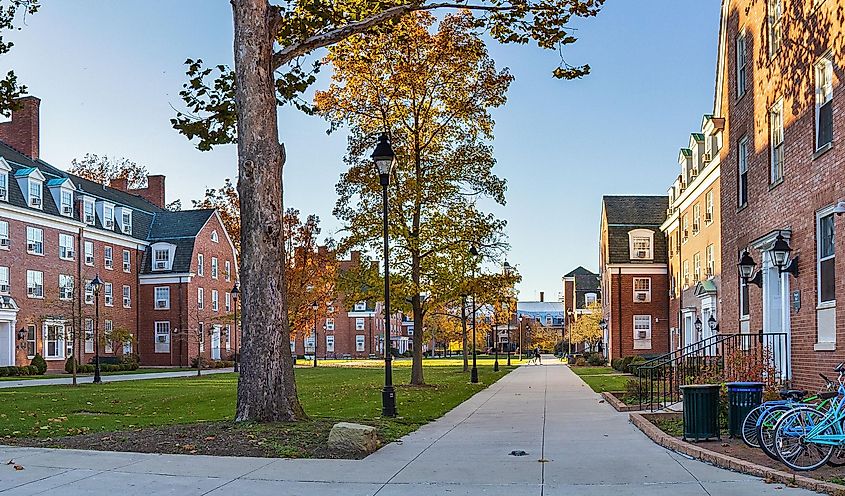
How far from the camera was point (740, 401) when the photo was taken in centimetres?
1205

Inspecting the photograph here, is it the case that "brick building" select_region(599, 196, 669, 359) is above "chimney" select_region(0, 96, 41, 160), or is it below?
below

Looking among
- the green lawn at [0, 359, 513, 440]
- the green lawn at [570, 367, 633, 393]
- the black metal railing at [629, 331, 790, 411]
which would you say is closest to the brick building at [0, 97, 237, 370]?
the green lawn at [0, 359, 513, 440]

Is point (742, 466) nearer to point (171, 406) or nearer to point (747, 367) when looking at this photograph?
point (747, 367)

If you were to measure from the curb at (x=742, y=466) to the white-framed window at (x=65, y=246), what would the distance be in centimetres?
4400

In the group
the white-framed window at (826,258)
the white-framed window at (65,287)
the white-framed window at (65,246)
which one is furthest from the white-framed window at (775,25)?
the white-framed window at (65,246)

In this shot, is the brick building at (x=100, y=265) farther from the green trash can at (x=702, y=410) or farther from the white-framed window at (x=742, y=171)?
the green trash can at (x=702, y=410)

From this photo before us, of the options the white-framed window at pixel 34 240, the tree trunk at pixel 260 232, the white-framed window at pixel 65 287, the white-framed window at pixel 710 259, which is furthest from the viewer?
the white-framed window at pixel 34 240

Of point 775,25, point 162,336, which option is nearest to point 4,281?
point 162,336

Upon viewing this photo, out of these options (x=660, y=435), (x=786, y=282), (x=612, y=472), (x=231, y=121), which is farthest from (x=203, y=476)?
(x=786, y=282)

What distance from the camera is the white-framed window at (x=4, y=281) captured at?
45344 millimetres

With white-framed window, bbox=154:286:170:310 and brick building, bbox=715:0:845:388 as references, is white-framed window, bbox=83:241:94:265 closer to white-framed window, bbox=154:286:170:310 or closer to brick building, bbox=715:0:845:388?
white-framed window, bbox=154:286:170:310

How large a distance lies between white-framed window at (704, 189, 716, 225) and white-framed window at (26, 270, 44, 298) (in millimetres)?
34240

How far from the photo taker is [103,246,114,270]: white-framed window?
55906 mm

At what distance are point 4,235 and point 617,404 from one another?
36.3 m
